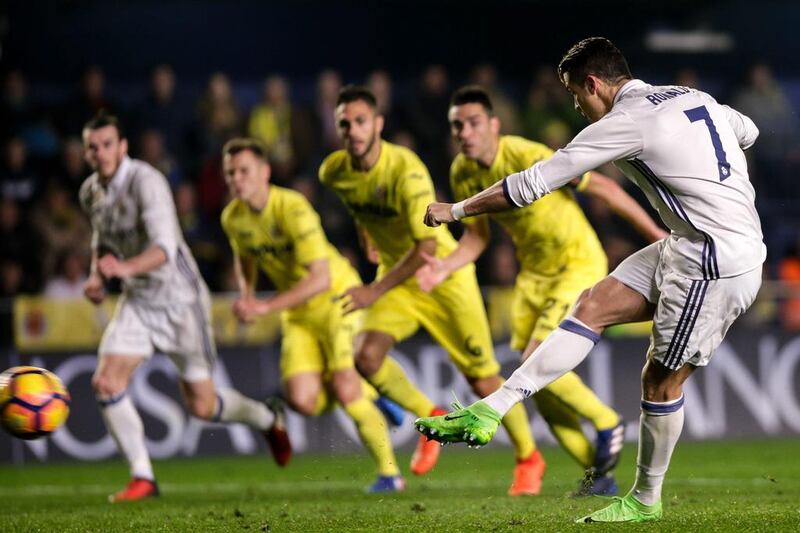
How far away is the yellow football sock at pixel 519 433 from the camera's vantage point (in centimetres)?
922

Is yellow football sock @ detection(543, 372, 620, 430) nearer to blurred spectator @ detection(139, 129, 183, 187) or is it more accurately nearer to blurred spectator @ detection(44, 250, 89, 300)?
blurred spectator @ detection(44, 250, 89, 300)

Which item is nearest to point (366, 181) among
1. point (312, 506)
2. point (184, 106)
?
point (312, 506)

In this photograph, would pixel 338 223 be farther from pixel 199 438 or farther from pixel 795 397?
pixel 795 397

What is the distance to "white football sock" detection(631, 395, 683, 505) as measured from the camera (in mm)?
6664

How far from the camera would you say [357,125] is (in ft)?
30.3

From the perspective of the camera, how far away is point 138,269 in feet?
30.0

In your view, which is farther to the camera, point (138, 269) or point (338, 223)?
point (338, 223)

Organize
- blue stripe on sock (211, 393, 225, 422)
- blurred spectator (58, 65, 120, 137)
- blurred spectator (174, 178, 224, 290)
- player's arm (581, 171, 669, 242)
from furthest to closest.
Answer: blurred spectator (58, 65, 120, 137)
blurred spectator (174, 178, 224, 290)
blue stripe on sock (211, 393, 225, 422)
player's arm (581, 171, 669, 242)

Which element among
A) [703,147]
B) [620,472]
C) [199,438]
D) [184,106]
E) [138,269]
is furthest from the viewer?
[184,106]

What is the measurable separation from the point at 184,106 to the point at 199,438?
5485mm

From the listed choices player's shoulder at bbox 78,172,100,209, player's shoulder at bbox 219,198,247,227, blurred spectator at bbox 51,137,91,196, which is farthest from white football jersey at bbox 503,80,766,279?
blurred spectator at bbox 51,137,91,196

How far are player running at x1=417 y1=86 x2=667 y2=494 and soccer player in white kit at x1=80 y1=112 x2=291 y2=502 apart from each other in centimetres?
211

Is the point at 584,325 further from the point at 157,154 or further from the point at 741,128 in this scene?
the point at 157,154

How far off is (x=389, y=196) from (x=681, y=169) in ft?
10.8
